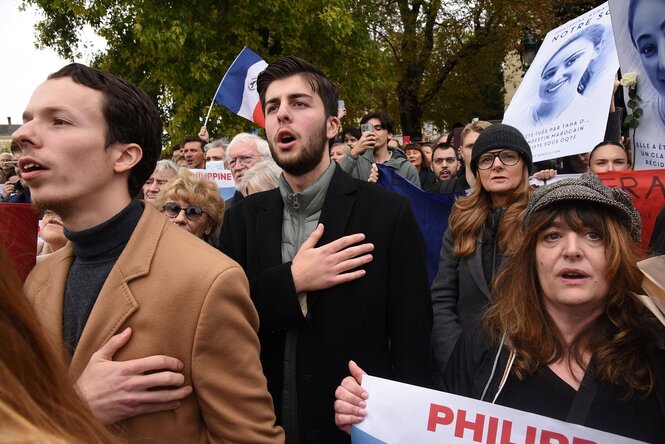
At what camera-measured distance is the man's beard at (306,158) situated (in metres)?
2.57

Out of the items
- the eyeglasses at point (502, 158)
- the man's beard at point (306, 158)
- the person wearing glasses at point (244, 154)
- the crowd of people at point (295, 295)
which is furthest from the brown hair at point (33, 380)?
the person wearing glasses at point (244, 154)

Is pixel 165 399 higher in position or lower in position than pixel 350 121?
lower

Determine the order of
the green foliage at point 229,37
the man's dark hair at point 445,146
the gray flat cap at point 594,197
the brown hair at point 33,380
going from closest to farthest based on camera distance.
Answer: the brown hair at point 33,380 < the gray flat cap at point 594,197 < the man's dark hair at point 445,146 < the green foliage at point 229,37

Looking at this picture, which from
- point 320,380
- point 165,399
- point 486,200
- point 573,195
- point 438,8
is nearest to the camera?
point 165,399

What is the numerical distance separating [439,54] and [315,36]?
816 centimetres

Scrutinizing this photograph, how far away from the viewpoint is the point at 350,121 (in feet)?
65.0

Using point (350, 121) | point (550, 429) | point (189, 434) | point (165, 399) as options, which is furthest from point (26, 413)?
point (350, 121)

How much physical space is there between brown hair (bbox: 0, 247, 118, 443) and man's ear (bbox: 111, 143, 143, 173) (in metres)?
1.15

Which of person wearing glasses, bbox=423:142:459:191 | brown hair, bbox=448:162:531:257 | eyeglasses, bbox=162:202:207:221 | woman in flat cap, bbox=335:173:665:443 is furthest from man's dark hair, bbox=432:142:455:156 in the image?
woman in flat cap, bbox=335:173:665:443

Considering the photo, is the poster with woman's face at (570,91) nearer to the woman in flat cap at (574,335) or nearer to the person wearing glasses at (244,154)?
the person wearing glasses at (244,154)

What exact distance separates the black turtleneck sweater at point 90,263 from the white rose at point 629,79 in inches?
113

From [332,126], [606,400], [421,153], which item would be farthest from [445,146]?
[606,400]

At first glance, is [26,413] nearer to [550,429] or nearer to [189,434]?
[189,434]

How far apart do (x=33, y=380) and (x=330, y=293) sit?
1.64 meters
